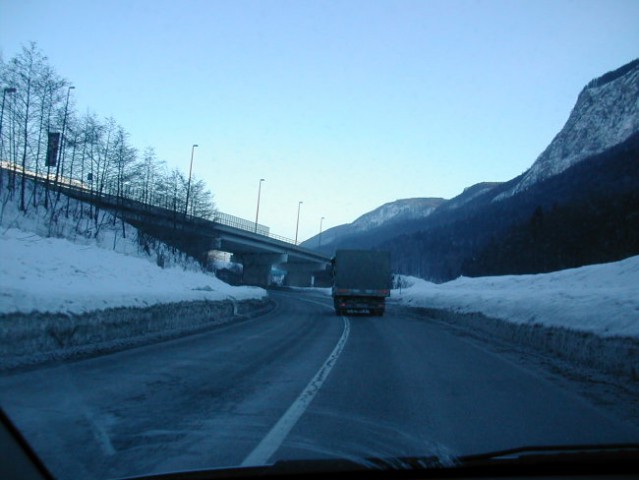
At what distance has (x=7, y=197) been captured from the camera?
3309 centimetres

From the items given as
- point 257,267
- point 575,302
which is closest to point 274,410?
point 575,302

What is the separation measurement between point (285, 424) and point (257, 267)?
82.3 metres

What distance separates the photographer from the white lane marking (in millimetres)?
5297

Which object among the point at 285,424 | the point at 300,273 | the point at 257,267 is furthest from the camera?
the point at 300,273

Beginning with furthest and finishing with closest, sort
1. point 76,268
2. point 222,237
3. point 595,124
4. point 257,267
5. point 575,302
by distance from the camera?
1. point 595,124
2. point 257,267
3. point 222,237
4. point 76,268
5. point 575,302

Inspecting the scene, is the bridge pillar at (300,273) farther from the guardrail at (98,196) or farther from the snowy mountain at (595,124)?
the snowy mountain at (595,124)

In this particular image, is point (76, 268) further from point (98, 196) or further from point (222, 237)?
point (222, 237)

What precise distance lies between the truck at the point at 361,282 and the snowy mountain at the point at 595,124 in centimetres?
11925

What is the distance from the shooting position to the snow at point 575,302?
539 inches

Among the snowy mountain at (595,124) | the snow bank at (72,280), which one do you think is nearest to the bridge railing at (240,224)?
the snow bank at (72,280)

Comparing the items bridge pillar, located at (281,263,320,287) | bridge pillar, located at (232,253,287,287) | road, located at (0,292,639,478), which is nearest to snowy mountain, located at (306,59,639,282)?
bridge pillar, located at (281,263,320,287)

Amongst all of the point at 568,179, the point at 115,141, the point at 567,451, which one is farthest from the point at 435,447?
the point at 568,179

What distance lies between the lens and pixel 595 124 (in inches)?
6294

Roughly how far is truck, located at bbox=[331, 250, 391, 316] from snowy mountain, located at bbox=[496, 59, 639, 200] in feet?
391
